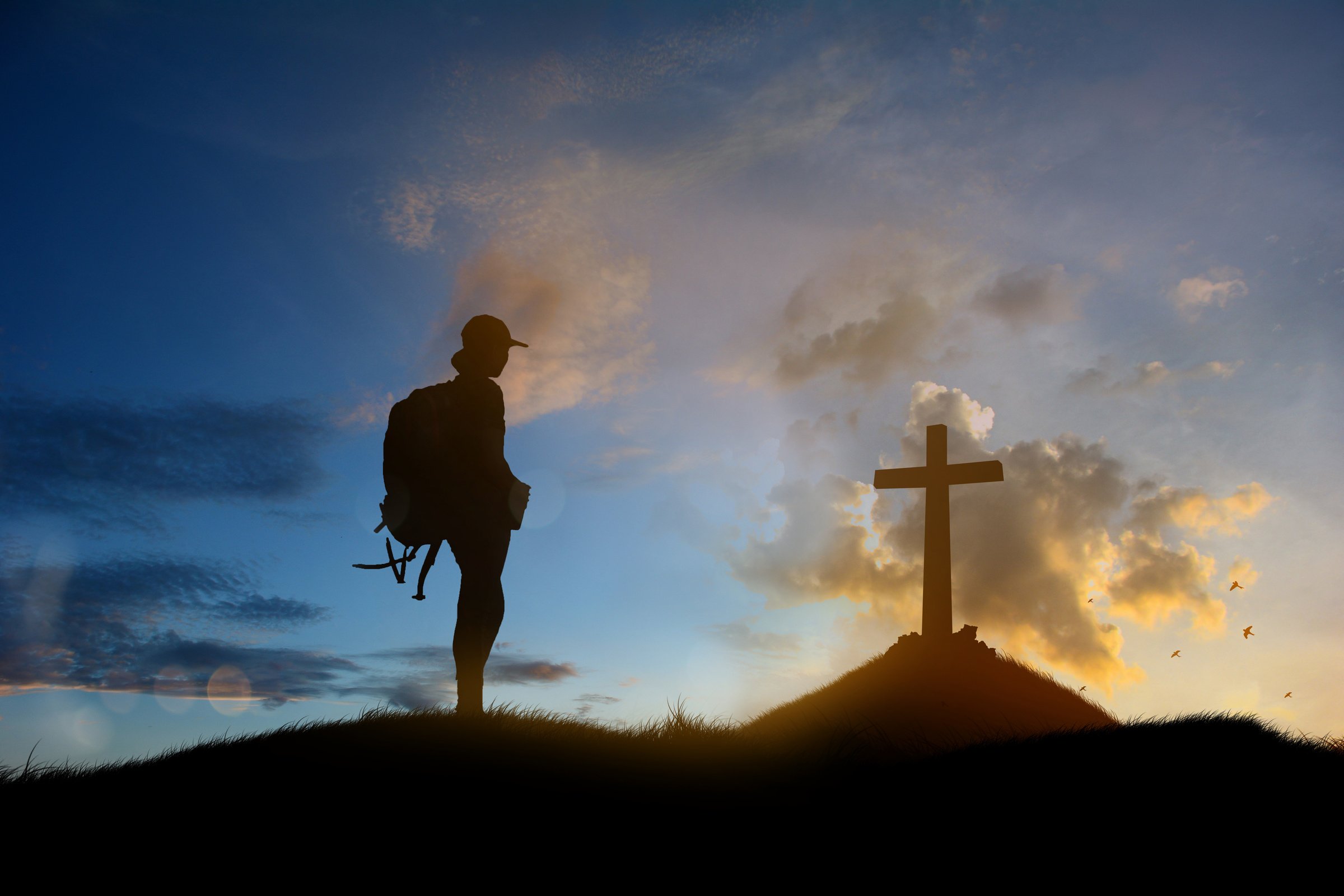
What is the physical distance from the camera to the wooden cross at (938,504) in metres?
13.0

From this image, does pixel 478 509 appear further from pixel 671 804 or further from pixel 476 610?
pixel 671 804

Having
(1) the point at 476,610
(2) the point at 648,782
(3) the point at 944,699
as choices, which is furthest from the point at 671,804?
(3) the point at 944,699

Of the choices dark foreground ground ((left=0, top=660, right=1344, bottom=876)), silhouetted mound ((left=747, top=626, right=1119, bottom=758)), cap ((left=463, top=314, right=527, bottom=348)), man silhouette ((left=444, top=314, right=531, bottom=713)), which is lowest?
dark foreground ground ((left=0, top=660, right=1344, bottom=876))

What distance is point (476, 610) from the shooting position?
750 centimetres

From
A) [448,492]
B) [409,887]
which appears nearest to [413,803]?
[409,887]

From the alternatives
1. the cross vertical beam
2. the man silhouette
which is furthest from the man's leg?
the cross vertical beam

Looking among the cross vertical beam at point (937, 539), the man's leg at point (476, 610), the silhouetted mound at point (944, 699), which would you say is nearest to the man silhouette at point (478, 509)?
the man's leg at point (476, 610)

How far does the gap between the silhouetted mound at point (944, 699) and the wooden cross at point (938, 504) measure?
1.52 ft

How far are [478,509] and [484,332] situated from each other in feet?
5.97

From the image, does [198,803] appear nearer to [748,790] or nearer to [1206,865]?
[748,790]

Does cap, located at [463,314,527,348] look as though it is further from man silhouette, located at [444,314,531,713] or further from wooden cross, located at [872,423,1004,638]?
wooden cross, located at [872,423,1004,638]

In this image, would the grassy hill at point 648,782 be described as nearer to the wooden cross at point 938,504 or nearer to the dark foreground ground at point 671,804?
the dark foreground ground at point 671,804

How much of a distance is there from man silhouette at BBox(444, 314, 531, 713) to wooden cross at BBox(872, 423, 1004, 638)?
7989 mm

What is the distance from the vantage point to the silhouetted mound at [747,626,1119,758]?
1056cm
